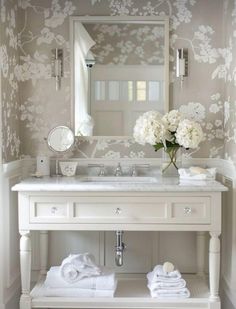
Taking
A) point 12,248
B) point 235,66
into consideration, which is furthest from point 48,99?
point 235,66

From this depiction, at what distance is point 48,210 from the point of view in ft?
7.97

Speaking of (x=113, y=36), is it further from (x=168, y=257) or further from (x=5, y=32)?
(x=168, y=257)

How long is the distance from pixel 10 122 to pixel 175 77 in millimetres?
1040

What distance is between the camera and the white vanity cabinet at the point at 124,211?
2.39m

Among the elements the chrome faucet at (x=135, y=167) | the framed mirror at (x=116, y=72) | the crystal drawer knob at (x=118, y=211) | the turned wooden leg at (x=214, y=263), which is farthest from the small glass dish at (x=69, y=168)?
the turned wooden leg at (x=214, y=263)

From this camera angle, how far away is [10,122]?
2.73m

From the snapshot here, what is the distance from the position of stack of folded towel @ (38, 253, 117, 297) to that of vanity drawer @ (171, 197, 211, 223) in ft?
1.70

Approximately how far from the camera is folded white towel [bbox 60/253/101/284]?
2527mm

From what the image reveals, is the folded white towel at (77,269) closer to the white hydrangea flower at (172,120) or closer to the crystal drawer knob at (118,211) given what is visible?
the crystal drawer knob at (118,211)

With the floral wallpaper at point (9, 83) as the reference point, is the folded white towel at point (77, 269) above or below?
below

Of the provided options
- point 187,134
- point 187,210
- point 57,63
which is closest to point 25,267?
point 187,210

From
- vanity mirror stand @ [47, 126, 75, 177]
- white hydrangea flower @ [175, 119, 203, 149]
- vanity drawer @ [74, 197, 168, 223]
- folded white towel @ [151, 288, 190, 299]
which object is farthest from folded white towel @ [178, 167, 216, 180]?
vanity mirror stand @ [47, 126, 75, 177]

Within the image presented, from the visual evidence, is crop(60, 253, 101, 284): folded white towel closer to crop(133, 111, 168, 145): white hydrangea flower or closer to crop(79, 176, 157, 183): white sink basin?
crop(79, 176, 157, 183): white sink basin

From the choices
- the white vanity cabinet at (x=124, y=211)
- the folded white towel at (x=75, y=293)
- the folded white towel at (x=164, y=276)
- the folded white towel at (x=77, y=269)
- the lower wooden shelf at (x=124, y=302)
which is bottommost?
the lower wooden shelf at (x=124, y=302)
